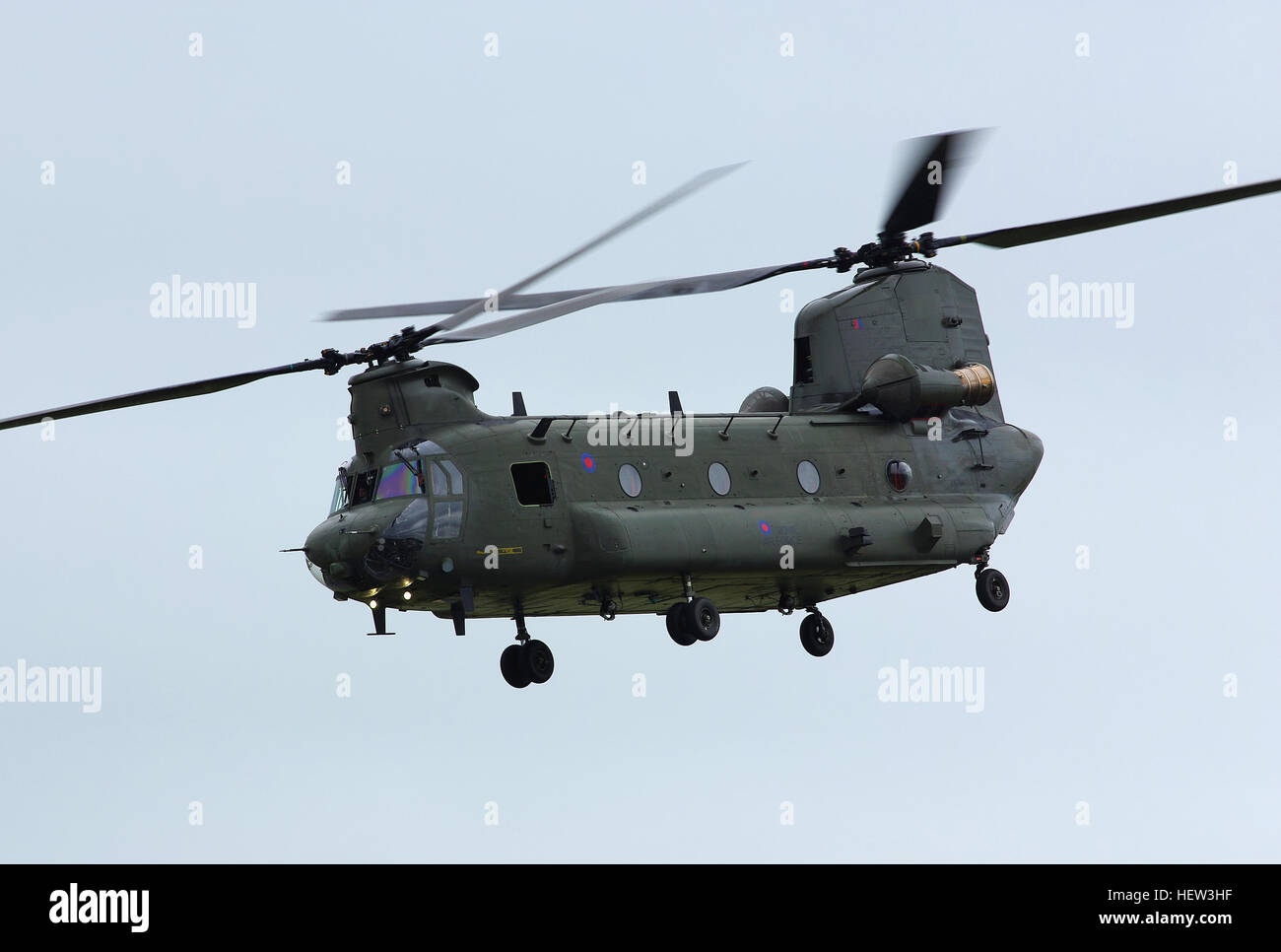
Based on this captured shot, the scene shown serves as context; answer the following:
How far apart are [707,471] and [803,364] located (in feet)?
17.4

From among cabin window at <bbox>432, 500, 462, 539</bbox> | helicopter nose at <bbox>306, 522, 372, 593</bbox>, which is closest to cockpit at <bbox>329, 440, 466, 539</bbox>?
cabin window at <bbox>432, 500, 462, 539</bbox>

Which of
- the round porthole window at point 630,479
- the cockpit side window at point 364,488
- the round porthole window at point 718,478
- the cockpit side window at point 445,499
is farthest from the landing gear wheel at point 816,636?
the cockpit side window at point 364,488

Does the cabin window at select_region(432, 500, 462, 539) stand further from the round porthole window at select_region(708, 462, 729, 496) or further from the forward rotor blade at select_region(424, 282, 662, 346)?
the round porthole window at select_region(708, 462, 729, 496)

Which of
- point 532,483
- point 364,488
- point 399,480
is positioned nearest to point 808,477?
point 532,483

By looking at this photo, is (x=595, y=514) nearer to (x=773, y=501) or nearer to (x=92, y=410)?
(x=773, y=501)

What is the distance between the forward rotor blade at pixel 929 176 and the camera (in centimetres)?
3891

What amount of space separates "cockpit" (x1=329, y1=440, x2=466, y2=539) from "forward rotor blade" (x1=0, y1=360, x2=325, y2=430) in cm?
227

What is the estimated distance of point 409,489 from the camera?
112ft

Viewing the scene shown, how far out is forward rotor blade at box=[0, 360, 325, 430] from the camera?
34.9 metres

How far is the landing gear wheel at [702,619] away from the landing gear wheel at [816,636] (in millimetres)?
3928


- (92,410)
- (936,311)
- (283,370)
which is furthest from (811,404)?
(92,410)

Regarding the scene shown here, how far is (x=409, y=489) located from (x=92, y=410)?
5.97 metres

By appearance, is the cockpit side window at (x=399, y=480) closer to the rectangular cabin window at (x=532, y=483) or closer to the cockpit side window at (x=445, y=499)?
the cockpit side window at (x=445, y=499)

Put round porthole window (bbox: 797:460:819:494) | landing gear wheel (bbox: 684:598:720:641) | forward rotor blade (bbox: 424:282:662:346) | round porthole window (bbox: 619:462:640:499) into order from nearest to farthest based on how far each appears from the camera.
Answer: forward rotor blade (bbox: 424:282:662:346)
landing gear wheel (bbox: 684:598:720:641)
round porthole window (bbox: 619:462:640:499)
round porthole window (bbox: 797:460:819:494)
